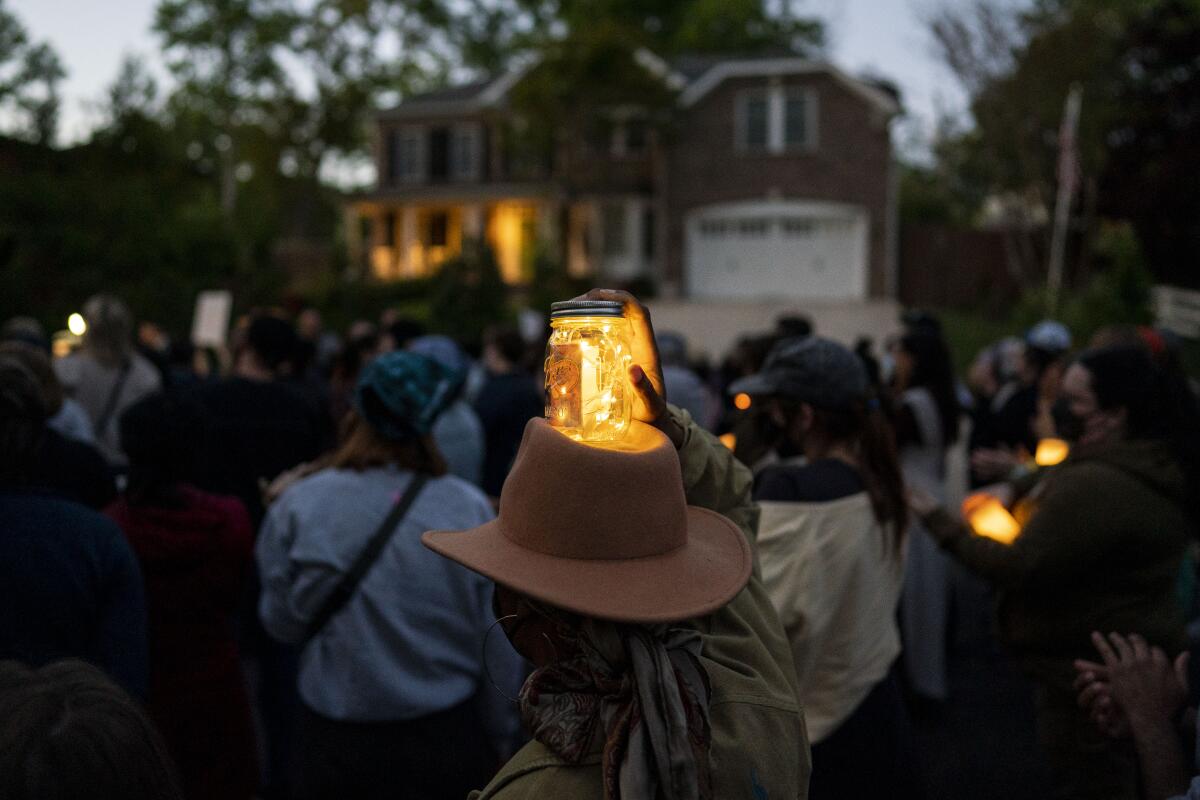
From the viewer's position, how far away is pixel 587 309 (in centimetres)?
179

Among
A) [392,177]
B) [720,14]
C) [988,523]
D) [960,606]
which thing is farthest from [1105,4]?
[988,523]

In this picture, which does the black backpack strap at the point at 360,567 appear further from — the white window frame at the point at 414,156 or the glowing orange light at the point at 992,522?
the white window frame at the point at 414,156

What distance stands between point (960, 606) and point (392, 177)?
3140 centimetres

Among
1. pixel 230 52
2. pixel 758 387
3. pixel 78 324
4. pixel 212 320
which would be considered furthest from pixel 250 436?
pixel 230 52

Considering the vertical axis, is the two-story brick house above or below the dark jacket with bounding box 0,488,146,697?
above

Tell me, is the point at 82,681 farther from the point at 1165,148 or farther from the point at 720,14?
the point at 720,14

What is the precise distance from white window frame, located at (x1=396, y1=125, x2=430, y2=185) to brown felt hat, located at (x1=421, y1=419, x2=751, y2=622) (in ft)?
118

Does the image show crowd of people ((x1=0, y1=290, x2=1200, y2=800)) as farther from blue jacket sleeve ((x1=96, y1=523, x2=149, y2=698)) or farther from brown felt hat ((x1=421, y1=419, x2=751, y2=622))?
brown felt hat ((x1=421, y1=419, x2=751, y2=622))

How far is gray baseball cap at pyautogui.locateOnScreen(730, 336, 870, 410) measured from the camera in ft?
11.2

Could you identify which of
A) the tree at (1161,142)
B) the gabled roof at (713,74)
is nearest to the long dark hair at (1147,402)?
the tree at (1161,142)

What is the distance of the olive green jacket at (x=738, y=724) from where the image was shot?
168 cm

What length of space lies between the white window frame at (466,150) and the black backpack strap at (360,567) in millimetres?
33713

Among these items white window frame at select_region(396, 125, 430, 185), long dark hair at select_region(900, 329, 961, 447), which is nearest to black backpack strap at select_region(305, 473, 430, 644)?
long dark hair at select_region(900, 329, 961, 447)

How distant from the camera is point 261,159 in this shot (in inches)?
1631
